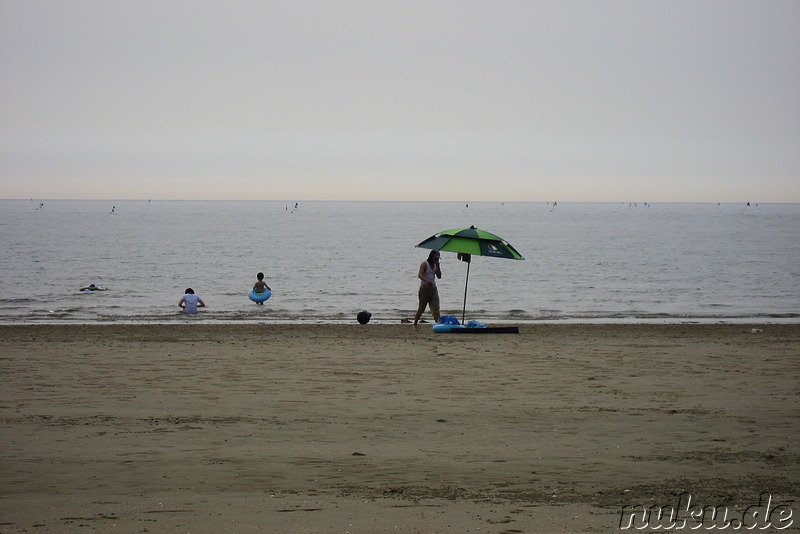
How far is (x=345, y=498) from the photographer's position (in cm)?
672

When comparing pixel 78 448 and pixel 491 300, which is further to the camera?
pixel 491 300

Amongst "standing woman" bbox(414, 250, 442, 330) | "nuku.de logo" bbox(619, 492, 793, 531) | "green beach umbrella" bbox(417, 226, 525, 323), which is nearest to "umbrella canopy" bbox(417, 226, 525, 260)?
"green beach umbrella" bbox(417, 226, 525, 323)

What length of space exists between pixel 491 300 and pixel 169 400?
66.6ft

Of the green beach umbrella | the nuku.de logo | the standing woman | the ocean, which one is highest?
the green beach umbrella

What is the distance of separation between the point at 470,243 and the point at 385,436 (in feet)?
29.1

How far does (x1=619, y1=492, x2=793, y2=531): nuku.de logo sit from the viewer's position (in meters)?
5.99

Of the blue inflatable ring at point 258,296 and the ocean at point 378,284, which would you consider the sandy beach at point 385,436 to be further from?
the blue inflatable ring at point 258,296

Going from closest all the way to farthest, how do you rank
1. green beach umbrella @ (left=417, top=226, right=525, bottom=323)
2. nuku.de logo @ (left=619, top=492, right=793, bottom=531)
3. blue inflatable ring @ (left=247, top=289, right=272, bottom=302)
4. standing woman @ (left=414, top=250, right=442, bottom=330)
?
1. nuku.de logo @ (left=619, top=492, right=793, bottom=531)
2. green beach umbrella @ (left=417, top=226, right=525, bottom=323)
3. standing woman @ (left=414, top=250, right=442, bottom=330)
4. blue inflatable ring @ (left=247, top=289, right=272, bottom=302)

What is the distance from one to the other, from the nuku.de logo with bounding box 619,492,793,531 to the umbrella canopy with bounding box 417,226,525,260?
1068 centimetres

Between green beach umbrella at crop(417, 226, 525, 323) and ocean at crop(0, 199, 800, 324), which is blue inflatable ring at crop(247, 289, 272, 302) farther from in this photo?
green beach umbrella at crop(417, 226, 525, 323)

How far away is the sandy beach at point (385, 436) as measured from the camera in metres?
6.43

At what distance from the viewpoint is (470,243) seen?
17.2m

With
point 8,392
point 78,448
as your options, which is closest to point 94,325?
point 8,392

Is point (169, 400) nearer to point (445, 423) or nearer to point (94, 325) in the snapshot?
point (445, 423)
